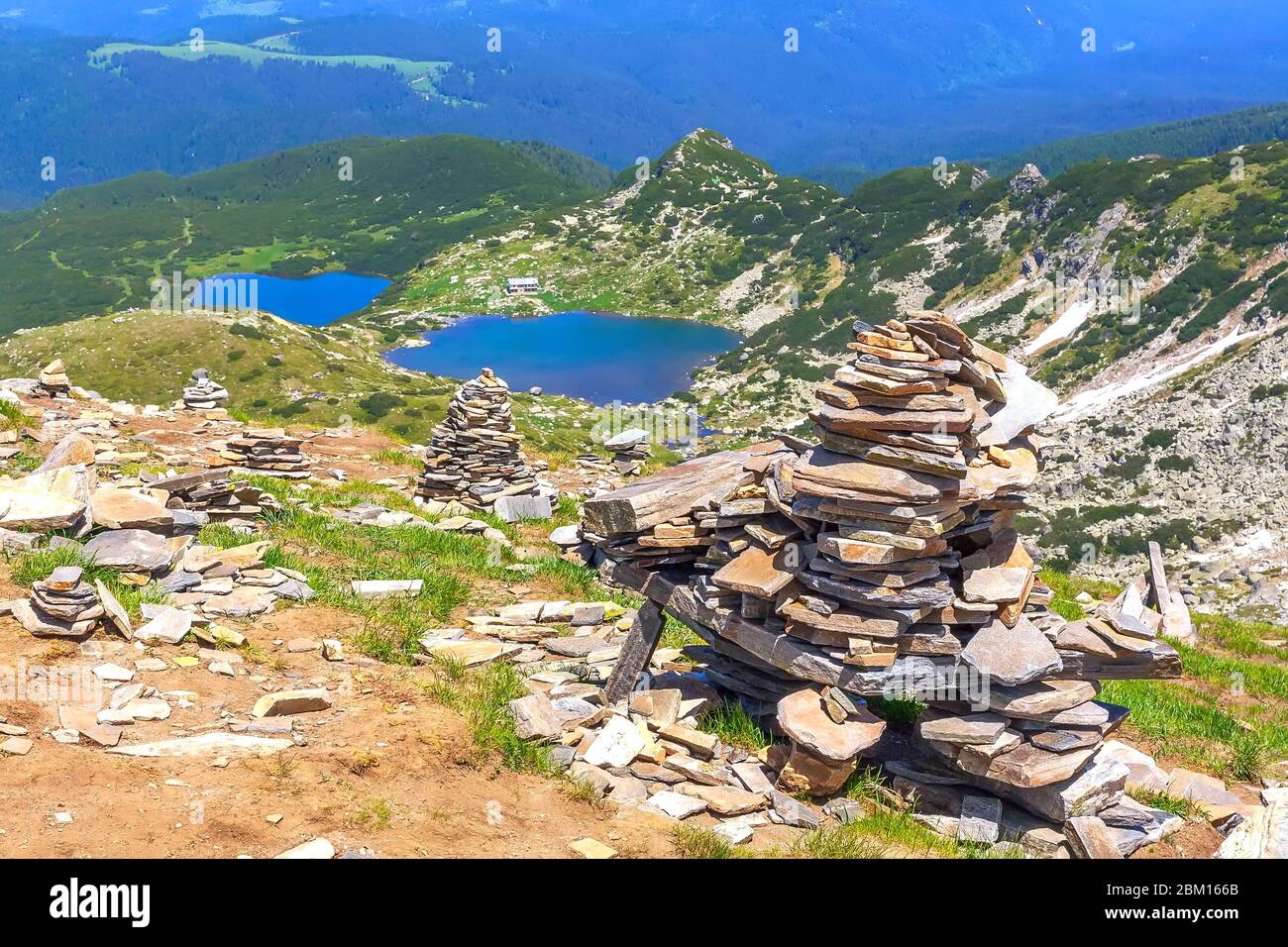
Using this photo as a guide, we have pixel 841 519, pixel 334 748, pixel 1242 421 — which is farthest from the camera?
pixel 1242 421

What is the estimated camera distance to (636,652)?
12.1 metres

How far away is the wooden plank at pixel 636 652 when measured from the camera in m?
12.0

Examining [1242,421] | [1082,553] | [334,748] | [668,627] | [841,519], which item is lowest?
[1082,553]

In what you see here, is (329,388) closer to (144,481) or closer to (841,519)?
(144,481)

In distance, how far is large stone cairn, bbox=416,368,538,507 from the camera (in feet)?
90.5

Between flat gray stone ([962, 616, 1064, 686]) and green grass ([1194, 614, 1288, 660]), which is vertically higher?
flat gray stone ([962, 616, 1064, 686])

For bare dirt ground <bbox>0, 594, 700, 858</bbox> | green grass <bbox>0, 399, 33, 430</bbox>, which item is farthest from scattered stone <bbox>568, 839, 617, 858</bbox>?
green grass <bbox>0, 399, 33, 430</bbox>

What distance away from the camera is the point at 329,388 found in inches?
3851

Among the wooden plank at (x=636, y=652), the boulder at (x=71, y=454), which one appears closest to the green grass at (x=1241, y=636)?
the wooden plank at (x=636, y=652)

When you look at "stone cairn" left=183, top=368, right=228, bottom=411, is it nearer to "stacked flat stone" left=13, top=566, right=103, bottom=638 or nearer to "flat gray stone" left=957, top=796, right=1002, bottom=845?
"stacked flat stone" left=13, top=566, right=103, bottom=638

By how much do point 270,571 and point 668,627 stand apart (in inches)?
232

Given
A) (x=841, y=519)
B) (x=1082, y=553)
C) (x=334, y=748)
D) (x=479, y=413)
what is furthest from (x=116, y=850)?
(x=1082, y=553)

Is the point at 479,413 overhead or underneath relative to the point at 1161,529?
overhead

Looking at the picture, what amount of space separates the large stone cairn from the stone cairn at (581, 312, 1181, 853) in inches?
672
